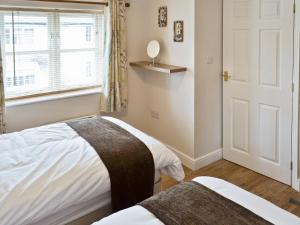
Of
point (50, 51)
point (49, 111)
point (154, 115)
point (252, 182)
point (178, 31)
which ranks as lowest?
point (252, 182)

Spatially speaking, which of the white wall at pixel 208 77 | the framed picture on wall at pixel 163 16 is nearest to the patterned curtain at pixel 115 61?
the framed picture on wall at pixel 163 16

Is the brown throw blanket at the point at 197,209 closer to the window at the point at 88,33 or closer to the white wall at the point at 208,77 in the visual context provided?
the white wall at the point at 208,77

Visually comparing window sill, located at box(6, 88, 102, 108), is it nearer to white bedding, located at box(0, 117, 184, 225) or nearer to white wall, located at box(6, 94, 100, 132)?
white wall, located at box(6, 94, 100, 132)

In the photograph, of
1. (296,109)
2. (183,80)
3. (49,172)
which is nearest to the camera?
(49,172)

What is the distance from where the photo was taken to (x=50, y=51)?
11.2ft

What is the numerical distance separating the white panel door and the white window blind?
155cm

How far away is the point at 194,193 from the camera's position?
1.68 m

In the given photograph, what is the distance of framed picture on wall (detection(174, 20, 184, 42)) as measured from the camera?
342cm

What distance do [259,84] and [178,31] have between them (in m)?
1.05

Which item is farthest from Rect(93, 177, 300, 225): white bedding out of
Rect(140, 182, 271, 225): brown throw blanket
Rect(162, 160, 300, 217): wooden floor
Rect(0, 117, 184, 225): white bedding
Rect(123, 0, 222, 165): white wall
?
Rect(123, 0, 222, 165): white wall

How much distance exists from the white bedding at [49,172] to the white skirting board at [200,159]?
1.18 metres

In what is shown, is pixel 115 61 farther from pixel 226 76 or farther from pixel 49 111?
pixel 226 76

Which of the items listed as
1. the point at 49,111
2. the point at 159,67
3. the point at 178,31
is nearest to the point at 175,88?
the point at 159,67

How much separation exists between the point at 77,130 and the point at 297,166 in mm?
2123
